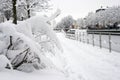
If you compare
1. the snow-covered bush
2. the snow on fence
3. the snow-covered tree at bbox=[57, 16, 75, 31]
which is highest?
the snow-covered tree at bbox=[57, 16, 75, 31]

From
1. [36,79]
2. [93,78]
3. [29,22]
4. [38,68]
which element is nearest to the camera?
[36,79]

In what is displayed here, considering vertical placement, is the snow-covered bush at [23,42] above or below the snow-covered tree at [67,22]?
below

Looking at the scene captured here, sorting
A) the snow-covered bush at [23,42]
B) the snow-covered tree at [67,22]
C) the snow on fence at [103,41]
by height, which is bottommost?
the snow on fence at [103,41]

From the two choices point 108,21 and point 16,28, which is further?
point 108,21

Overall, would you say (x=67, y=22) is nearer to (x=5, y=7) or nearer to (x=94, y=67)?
(x=5, y=7)

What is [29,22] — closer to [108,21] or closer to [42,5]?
[42,5]

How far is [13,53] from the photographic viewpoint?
3.52m

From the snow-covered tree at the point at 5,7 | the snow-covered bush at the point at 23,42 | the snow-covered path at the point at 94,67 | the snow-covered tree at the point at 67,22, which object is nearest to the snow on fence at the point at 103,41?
the snow-covered path at the point at 94,67

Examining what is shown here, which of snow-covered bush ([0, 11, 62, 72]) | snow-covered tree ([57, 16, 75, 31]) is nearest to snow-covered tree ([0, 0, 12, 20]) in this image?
snow-covered bush ([0, 11, 62, 72])

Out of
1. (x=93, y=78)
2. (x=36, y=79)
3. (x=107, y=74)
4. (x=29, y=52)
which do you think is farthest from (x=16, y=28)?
(x=107, y=74)

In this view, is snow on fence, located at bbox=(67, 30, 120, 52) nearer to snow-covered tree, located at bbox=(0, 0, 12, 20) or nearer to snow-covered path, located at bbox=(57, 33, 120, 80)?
snow-covered path, located at bbox=(57, 33, 120, 80)

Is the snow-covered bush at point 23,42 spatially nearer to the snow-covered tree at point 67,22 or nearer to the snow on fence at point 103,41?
the snow on fence at point 103,41

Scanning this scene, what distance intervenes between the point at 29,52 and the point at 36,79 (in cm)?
66

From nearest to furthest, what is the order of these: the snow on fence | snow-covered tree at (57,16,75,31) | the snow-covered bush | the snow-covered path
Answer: the snow-covered bush, the snow-covered path, the snow on fence, snow-covered tree at (57,16,75,31)
